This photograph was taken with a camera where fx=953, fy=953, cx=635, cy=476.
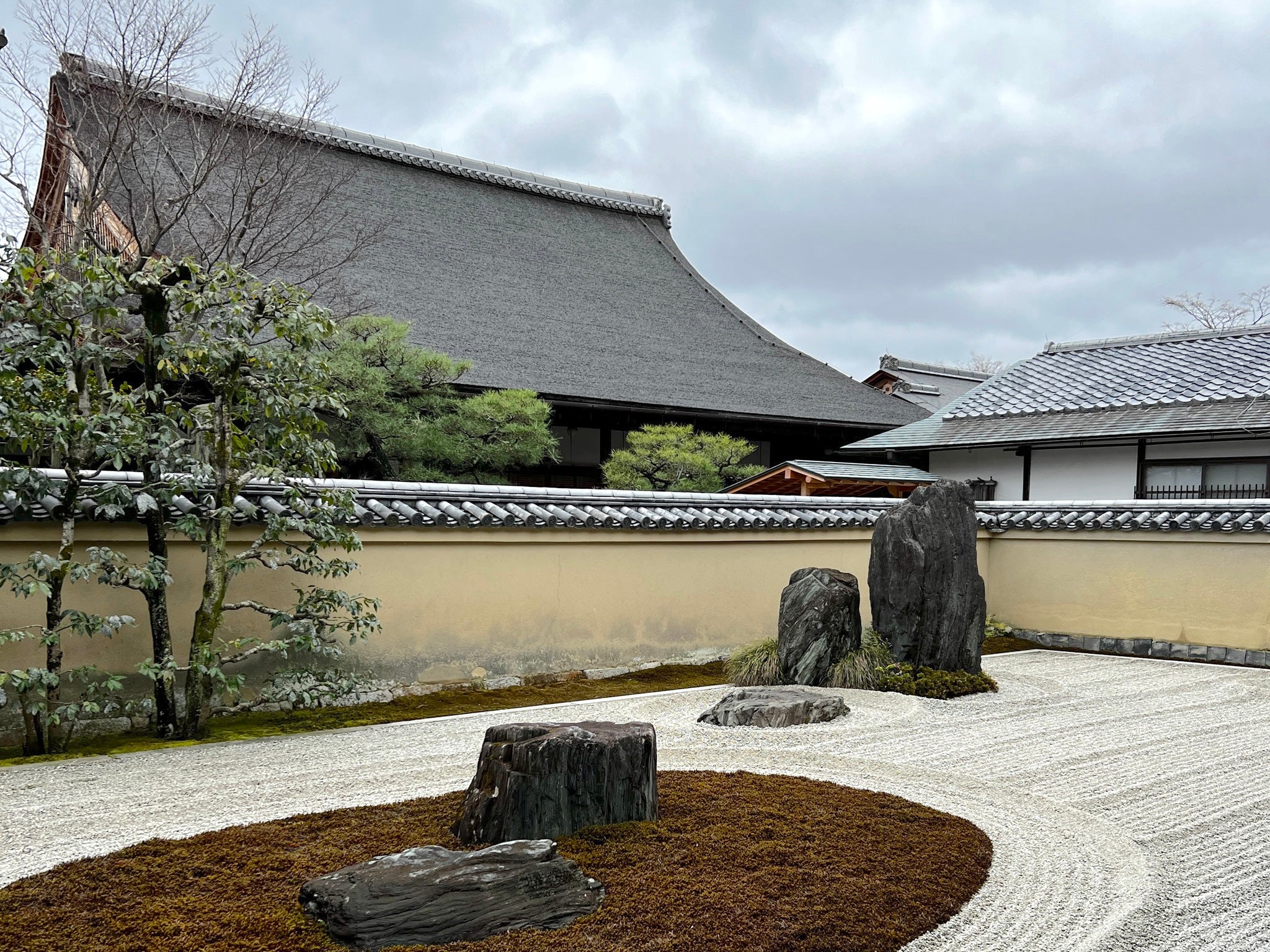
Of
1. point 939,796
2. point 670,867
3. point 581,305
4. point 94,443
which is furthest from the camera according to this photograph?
point 581,305

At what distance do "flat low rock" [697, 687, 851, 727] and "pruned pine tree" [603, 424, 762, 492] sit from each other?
551 centimetres

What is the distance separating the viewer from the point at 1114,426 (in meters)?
12.4

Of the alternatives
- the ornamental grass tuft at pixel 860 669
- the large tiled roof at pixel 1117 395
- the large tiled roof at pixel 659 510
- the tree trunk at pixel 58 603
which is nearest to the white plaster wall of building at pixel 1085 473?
the large tiled roof at pixel 1117 395

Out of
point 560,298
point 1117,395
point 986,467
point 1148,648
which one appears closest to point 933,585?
point 1148,648

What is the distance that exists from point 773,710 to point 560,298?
11657 mm

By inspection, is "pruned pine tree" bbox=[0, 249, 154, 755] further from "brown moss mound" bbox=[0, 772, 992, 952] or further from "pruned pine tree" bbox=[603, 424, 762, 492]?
"pruned pine tree" bbox=[603, 424, 762, 492]

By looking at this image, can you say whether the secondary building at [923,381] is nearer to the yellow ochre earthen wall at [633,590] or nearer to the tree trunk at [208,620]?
the yellow ochre earthen wall at [633,590]

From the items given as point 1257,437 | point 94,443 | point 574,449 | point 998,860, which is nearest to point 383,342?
point 574,449

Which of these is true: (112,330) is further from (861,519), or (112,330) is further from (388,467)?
(861,519)

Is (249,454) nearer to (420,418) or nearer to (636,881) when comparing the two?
(636,881)

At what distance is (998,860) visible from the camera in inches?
139

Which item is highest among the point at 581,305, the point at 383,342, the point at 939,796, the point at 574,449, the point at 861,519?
the point at 581,305

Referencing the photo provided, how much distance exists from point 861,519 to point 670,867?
706 cm

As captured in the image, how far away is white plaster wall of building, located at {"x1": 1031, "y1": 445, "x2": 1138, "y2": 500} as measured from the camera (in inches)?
498
